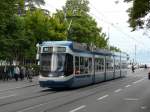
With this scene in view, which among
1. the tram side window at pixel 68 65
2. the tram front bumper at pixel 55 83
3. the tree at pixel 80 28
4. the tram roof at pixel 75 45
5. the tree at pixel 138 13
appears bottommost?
the tram front bumper at pixel 55 83

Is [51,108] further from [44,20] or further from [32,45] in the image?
[44,20]

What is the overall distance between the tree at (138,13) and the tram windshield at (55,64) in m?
5.03

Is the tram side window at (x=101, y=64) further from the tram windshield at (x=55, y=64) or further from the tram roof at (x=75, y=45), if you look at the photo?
the tram windshield at (x=55, y=64)

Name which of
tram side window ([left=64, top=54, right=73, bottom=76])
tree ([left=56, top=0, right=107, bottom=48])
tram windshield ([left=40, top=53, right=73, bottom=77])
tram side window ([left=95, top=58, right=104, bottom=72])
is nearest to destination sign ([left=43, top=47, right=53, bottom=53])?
tram windshield ([left=40, top=53, right=73, bottom=77])

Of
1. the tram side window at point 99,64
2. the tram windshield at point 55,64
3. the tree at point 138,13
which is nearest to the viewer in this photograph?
the tree at point 138,13

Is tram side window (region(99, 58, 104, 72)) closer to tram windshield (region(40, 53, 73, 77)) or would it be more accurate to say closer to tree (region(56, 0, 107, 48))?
tram windshield (region(40, 53, 73, 77))

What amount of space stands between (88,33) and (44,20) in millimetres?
14114

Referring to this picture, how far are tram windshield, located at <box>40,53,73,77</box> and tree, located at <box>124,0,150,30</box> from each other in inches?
198

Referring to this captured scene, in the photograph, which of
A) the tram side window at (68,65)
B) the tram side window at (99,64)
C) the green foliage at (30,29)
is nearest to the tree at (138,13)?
the tram side window at (68,65)

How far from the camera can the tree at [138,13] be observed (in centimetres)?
2342

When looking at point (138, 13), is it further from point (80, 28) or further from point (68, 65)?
point (80, 28)

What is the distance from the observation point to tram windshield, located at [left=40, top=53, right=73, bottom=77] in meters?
29.8

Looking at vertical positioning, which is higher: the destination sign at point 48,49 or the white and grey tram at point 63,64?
the destination sign at point 48,49

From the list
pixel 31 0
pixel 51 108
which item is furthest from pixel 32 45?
pixel 31 0
